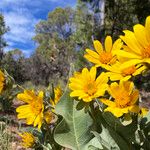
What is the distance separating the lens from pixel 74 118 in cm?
181

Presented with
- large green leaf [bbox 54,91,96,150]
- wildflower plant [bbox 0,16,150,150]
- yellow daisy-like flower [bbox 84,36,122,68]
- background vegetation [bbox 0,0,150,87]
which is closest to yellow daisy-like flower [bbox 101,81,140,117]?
wildflower plant [bbox 0,16,150,150]

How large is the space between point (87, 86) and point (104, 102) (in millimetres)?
100

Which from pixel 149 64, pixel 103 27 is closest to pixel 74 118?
pixel 149 64

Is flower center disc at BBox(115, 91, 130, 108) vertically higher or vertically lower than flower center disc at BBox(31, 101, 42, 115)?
lower

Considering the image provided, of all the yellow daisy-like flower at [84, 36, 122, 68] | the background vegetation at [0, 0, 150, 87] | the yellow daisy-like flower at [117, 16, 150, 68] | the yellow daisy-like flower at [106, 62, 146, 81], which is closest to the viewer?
the yellow daisy-like flower at [117, 16, 150, 68]

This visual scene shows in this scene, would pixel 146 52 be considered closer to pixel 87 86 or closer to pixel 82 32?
pixel 87 86

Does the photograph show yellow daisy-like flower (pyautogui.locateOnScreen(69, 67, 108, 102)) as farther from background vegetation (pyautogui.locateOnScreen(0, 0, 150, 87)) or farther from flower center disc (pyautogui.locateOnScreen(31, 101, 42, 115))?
background vegetation (pyautogui.locateOnScreen(0, 0, 150, 87))

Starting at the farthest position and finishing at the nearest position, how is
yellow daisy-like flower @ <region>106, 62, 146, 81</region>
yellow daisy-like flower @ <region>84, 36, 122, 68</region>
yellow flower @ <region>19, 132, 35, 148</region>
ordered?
yellow flower @ <region>19, 132, 35, 148</region> → yellow daisy-like flower @ <region>84, 36, 122, 68</region> → yellow daisy-like flower @ <region>106, 62, 146, 81</region>

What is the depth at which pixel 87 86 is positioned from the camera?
1515 mm

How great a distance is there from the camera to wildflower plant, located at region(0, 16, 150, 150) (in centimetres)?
136

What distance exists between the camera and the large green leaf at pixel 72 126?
5.85ft

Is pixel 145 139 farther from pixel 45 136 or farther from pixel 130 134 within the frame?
pixel 45 136

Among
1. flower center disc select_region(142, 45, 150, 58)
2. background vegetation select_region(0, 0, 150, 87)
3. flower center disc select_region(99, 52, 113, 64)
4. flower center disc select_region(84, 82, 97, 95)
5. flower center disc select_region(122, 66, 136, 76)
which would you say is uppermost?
background vegetation select_region(0, 0, 150, 87)

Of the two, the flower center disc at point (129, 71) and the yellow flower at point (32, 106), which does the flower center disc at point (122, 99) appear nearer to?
the flower center disc at point (129, 71)
